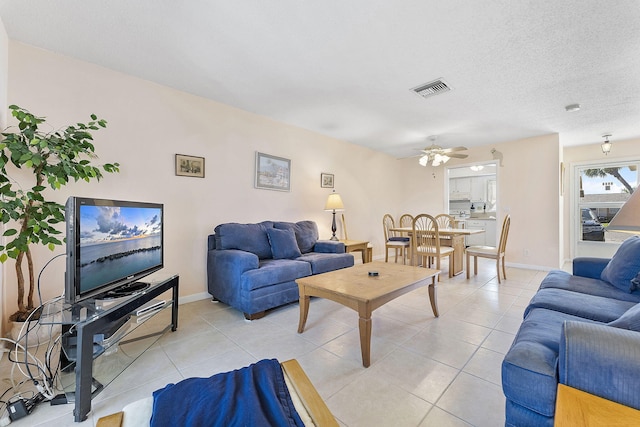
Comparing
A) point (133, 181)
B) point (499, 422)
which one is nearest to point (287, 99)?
point (133, 181)

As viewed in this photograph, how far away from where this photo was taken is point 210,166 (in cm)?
322

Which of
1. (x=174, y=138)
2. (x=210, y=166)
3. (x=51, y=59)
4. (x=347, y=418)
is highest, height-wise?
(x=51, y=59)

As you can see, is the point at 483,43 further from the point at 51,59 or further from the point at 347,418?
the point at 51,59

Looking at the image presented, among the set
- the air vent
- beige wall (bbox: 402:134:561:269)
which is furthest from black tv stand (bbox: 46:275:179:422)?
beige wall (bbox: 402:134:561:269)

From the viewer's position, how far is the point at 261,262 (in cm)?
300

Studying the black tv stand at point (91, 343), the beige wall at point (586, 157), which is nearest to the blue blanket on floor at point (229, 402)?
the black tv stand at point (91, 343)

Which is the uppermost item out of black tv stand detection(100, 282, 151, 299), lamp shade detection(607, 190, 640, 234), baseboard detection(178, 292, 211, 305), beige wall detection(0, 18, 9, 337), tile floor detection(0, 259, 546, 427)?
beige wall detection(0, 18, 9, 337)

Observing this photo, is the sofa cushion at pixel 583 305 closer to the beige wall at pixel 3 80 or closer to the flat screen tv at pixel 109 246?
the flat screen tv at pixel 109 246

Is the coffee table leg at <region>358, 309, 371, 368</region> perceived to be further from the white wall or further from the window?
the window

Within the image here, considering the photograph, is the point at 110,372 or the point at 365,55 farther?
the point at 365,55

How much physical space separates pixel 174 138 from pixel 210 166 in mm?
487

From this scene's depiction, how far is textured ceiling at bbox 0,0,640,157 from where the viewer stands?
5.94ft

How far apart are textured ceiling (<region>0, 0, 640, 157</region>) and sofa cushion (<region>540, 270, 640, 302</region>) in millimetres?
1972

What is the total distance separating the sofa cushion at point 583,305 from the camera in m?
1.51
